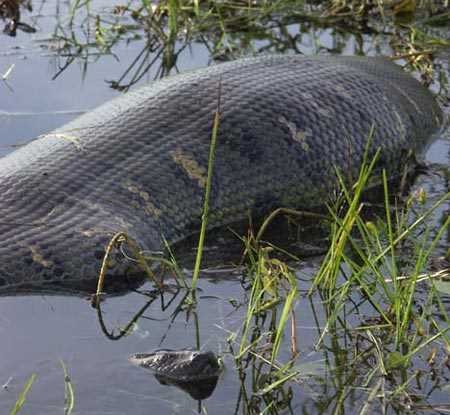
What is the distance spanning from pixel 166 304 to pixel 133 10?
13.8 feet

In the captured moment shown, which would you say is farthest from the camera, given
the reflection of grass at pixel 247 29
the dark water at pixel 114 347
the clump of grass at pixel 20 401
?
the reflection of grass at pixel 247 29

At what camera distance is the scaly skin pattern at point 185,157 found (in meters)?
5.32

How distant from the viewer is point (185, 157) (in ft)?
19.3

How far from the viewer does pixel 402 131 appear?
A: 22.3 feet

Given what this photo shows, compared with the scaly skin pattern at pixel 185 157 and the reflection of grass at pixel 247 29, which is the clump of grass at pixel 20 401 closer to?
the scaly skin pattern at pixel 185 157

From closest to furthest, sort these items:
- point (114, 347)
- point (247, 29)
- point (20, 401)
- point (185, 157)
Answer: point (20, 401) → point (114, 347) → point (185, 157) → point (247, 29)

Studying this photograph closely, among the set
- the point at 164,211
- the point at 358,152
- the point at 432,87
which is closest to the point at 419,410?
the point at 164,211

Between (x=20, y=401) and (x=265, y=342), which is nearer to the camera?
(x=20, y=401)

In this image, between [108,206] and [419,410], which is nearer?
[419,410]

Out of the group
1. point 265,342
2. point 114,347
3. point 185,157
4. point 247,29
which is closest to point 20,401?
point 114,347

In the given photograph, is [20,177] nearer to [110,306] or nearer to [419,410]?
[110,306]

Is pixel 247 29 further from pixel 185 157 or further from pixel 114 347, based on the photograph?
pixel 114 347

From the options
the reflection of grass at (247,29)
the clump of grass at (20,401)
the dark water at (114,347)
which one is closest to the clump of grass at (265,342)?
the dark water at (114,347)

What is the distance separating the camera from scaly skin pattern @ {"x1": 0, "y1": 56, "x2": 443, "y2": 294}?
5316 millimetres
